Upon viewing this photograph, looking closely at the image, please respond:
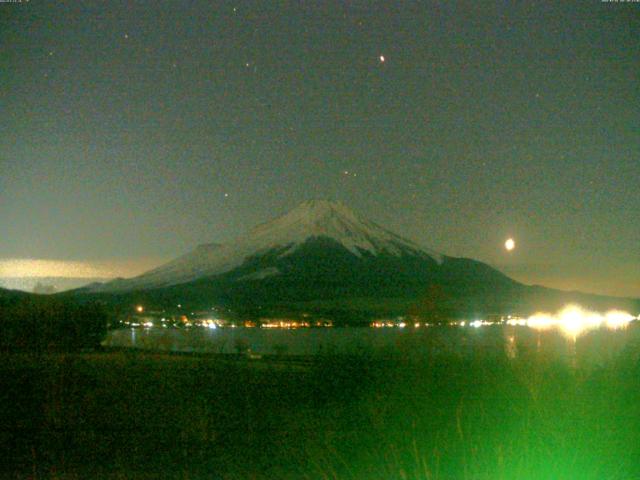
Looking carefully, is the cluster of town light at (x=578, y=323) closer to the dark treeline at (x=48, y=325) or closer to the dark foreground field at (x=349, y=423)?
the dark foreground field at (x=349, y=423)

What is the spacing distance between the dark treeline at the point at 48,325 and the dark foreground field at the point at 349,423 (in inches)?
681

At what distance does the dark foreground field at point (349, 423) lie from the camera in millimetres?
9977

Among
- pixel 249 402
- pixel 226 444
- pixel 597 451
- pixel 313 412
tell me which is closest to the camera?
pixel 597 451

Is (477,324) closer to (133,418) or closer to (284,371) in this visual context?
(284,371)

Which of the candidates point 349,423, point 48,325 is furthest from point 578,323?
point 349,423

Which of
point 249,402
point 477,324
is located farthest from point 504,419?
point 477,324

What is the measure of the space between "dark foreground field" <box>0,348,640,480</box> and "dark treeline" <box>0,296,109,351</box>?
17288 millimetres

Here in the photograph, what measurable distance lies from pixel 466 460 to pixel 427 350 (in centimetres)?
895

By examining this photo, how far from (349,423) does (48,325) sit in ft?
84.4

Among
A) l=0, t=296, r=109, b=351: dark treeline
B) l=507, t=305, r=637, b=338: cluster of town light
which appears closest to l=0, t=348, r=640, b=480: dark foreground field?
l=507, t=305, r=637, b=338: cluster of town light

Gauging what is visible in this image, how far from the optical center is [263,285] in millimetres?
109875

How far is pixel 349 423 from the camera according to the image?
1334 cm

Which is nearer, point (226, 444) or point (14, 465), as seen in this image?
point (14, 465)

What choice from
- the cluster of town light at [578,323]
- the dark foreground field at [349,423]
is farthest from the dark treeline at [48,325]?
the cluster of town light at [578,323]
